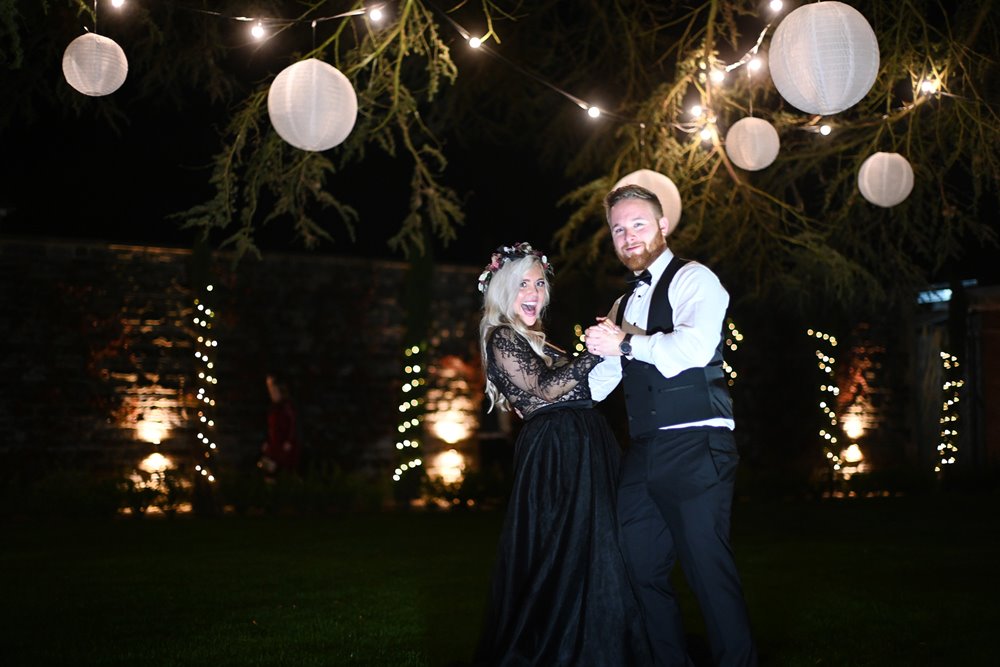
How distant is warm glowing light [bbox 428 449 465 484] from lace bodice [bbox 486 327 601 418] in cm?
861

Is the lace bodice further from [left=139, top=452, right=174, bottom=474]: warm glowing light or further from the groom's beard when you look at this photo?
[left=139, top=452, right=174, bottom=474]: warm glowing light

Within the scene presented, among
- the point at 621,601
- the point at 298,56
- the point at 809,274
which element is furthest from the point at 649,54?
the point at 621,601

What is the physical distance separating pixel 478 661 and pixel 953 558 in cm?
462

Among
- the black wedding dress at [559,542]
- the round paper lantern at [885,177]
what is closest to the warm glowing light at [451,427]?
the round paper lantern at [885,177]

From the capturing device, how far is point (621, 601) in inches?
147

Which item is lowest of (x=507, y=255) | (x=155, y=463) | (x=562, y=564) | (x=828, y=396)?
(x=562, y=564)

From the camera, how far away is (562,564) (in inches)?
148

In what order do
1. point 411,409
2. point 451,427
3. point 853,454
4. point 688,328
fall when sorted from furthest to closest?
point 853,454
point 451,427
point 411,409
point 688,328

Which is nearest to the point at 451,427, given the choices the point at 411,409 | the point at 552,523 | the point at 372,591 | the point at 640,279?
the point at 411,409

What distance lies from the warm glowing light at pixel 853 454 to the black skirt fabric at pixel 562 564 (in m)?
12.2

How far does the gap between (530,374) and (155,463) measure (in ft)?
27.9

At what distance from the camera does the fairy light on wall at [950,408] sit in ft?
46.9

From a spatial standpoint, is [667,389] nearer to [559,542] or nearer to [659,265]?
[659,265]

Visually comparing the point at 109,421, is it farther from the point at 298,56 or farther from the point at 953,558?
the point at 953,558
